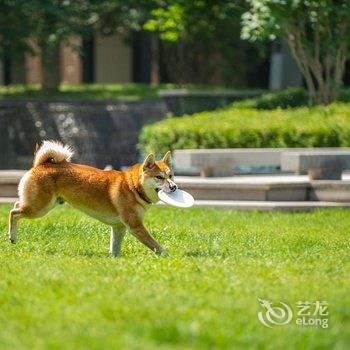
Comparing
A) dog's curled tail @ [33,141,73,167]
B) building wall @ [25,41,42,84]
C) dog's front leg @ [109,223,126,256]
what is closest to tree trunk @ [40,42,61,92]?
building wall @ [25,41,42,84]

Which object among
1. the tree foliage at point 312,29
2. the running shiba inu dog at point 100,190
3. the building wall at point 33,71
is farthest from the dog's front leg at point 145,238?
the building wall at point 33,71

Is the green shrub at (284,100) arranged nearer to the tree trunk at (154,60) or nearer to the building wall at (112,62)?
the tree trunk at (154,60)

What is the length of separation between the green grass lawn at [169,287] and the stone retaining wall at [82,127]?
17223 mm

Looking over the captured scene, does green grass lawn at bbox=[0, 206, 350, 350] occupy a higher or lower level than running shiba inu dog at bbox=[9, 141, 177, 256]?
lower

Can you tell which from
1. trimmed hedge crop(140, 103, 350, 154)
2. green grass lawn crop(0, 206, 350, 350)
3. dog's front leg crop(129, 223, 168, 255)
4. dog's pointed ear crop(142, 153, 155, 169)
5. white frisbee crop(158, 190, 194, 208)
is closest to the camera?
green grass lawn crop(0, 206, 350, 350)

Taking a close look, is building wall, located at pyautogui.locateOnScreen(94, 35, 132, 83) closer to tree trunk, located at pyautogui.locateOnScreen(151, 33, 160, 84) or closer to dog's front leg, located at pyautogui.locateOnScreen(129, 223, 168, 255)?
tree trunk, located at pyautogui.locateOnScreen(151, 33, 160, 84)

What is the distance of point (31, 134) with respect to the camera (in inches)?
1238

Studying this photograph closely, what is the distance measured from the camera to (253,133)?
65.5ft

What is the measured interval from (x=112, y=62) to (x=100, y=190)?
3436cm

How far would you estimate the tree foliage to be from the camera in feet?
75.3

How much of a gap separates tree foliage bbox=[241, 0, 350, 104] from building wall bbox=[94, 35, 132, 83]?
19797mm

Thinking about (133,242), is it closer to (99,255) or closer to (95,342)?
(99,255)

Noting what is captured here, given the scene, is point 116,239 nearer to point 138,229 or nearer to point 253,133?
point 138,229

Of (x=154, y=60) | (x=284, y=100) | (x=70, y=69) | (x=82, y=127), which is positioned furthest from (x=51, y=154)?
(x=70, y=69)
